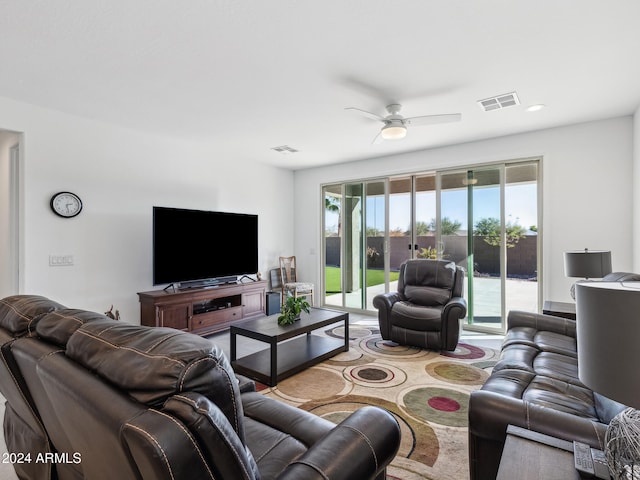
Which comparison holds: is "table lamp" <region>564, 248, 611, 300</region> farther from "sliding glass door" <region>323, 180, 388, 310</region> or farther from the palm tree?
the palm tree

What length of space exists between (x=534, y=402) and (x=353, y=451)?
1070 millimetres

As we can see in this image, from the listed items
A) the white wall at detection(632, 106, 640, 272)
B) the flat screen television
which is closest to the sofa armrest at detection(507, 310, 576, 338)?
the white wall at detection(632, 106, 640, 272)

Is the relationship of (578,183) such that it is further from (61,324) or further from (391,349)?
(61,324)

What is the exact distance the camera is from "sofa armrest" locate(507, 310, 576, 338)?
2.77 meters

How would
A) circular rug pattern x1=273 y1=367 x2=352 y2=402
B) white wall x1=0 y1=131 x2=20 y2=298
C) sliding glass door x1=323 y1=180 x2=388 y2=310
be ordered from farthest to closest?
1. sliding glass door x1=323 y1=180 x2=388 y2=310
2. white wall x1=0 y1=131 x2=20 y2=298
3. circular rug pattern x1=273 y1=367 x2=352 y2=402

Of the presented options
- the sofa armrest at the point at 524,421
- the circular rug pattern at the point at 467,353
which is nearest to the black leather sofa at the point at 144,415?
the sofa armrest at the point at 524,421

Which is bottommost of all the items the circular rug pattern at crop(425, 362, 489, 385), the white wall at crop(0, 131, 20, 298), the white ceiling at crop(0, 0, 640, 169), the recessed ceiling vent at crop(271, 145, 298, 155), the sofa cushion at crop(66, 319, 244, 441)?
the circular rug pattern at crop(425, 362, 489, 385)

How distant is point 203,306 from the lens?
4543 mm

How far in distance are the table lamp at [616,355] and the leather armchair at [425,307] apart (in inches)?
109

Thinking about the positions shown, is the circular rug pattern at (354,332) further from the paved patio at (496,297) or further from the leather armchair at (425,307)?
the paved patio at (496,297)

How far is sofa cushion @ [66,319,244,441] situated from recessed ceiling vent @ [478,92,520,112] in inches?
138

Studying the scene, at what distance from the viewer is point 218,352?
0.94 meters

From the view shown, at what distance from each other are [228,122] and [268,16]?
2.00 meters

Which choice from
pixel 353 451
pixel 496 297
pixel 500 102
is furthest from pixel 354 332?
pixel 353 451
